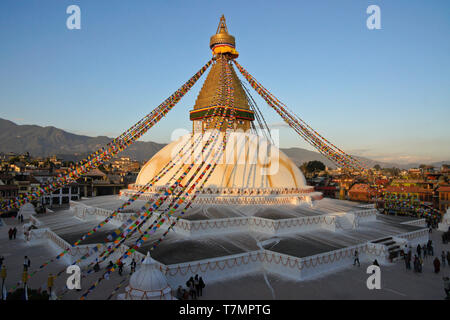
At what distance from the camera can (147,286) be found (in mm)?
6711

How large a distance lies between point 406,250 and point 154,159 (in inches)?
516

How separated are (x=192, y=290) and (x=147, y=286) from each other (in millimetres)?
1484

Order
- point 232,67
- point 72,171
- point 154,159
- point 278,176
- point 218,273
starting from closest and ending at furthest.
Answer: point 218,273, point 72,171, point 278,176, point 154,159, point 232,67

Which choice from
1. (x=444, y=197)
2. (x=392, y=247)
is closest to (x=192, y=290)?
(x=392, y=247)

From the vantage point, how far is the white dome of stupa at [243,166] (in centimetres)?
1468

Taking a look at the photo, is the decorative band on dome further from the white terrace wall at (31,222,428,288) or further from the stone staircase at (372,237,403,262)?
the stone staircase at (372,237,403,262)

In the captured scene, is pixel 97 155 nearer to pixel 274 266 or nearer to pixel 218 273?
pixel 218 273

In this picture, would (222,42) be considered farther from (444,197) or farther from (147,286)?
(444,197)

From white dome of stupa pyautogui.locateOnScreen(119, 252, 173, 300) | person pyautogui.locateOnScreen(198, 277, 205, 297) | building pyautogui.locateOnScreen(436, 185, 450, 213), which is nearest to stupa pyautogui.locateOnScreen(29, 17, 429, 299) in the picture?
white dome of stupa pyautogui.locateOnScreen(119, 252, 173, 300)

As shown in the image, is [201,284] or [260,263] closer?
[201,284]

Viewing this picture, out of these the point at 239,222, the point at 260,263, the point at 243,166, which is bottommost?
the point at 260,263

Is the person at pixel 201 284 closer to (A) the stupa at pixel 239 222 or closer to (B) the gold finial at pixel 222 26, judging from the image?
(A) the stupa at pixel 239 222

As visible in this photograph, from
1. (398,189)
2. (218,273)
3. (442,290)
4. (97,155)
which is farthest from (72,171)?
(398,189)

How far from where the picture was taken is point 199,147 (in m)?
15.9
